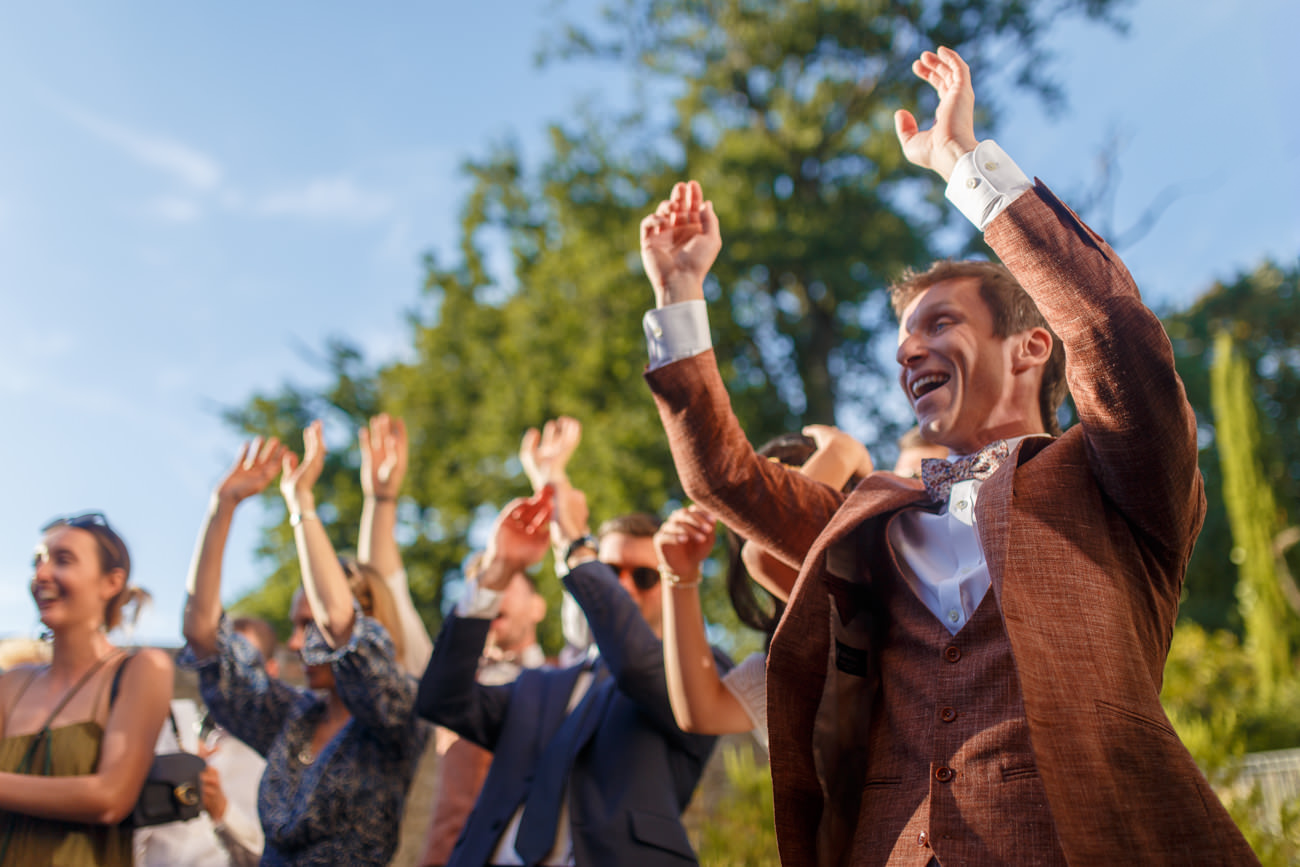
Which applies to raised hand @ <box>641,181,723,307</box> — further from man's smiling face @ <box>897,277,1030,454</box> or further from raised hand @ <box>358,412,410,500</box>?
raised hand @ <box>358,412,410,500</box>

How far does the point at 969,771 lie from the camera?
1.67 meters

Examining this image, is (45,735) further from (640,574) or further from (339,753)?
(640,574)

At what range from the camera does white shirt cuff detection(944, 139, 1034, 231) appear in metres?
1.76

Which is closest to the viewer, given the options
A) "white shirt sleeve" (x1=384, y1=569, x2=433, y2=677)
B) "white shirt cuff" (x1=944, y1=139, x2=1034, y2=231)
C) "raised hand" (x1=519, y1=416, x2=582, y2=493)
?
"white shirt cuff" (x1=944, y1=139, x2=1034, y2=231)

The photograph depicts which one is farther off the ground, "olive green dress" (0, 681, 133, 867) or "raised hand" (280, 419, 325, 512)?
"raised hand" (280, 419, 325, 512)

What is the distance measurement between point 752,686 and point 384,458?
2263mm

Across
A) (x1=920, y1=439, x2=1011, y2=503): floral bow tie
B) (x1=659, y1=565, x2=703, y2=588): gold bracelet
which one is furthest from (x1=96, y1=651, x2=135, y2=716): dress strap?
(x1=920, y1=439, x2=1011, y2=503): floral bow tie

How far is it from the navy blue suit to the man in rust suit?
102cm

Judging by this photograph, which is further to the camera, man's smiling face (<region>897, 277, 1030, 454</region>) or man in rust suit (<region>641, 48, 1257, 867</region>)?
man's smiling face (<region>897, 277, 1030, 454</region>)

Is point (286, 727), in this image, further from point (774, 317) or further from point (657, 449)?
point (774, 317)

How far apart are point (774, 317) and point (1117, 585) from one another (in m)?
16.5

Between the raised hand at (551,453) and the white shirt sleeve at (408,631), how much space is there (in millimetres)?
827

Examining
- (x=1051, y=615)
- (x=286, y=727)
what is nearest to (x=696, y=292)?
(x=1051, y=615)

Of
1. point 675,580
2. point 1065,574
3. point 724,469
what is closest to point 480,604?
point 675,580
